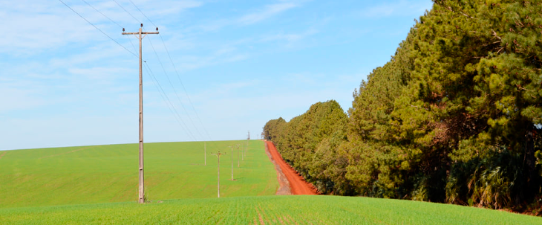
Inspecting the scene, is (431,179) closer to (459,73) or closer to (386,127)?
(386,127)

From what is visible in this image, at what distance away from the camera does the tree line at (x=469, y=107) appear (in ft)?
55.6

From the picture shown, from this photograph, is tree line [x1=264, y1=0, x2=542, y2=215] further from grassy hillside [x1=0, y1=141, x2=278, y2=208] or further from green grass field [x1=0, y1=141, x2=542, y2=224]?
grassy hillside [x1=0, y1=141, x2=278, y2=208]

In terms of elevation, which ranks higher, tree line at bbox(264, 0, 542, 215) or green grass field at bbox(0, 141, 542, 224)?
tree line at bbox(264, 0, 542, 215)

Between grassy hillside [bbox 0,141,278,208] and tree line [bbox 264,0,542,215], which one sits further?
grassy hillside [bbox 0,141,278,208]

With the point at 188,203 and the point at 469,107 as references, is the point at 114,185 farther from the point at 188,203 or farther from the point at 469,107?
the point at 469,107

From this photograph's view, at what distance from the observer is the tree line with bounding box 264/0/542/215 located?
1694 cm

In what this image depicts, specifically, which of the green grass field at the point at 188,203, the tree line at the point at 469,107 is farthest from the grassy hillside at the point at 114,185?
the tree line at the point at 469,107

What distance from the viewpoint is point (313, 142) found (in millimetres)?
76875

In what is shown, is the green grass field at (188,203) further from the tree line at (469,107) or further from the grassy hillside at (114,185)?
the tree line at (469,107)

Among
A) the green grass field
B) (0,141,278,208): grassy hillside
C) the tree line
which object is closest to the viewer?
the tree line

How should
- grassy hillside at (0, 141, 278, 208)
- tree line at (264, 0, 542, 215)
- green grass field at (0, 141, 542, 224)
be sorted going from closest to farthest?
tree line at (264, 0, 542, 215) < green grass field at (0, 141, 542, 224) < grassy hillside at (0, 141, 278, 208)

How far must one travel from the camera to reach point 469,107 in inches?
834

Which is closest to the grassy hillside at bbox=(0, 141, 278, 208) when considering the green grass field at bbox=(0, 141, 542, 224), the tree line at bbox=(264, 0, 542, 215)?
the green grass field at bbox=(0, 141, 542, 224)

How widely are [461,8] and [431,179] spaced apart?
1737 centimetres
